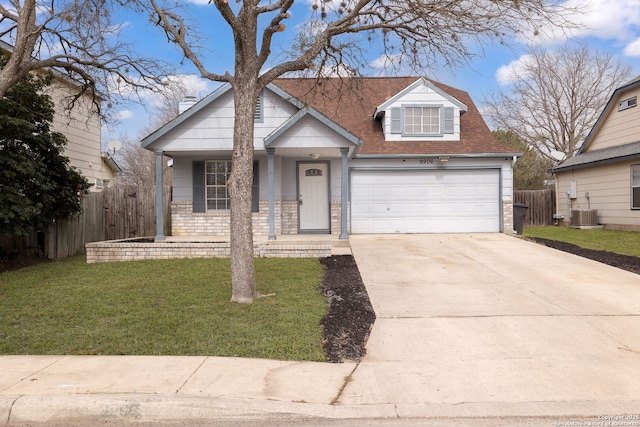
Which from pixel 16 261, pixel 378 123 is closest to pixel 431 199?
pixel 378 123

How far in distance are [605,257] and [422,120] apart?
752 centimetres

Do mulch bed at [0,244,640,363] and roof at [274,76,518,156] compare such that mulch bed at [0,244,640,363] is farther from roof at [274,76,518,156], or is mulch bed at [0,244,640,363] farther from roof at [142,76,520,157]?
roof at [274,76,518,156]

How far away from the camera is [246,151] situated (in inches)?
269

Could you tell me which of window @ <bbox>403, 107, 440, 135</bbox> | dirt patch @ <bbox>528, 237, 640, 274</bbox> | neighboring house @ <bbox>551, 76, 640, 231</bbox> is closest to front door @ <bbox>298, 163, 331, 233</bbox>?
window @ <bbox>403, 107, 440, 135</bbox>

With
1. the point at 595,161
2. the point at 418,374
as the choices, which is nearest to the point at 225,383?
the point at 418,374

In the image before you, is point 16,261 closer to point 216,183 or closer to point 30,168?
point 30,168

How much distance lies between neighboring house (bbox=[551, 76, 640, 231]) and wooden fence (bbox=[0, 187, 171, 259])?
55.5ft

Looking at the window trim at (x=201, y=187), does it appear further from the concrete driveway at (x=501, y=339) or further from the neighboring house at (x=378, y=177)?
the concrete driveway at (x=501, y=339)

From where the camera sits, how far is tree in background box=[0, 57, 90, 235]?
9719 mm

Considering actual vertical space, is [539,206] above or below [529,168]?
below

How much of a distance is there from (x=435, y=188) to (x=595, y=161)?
24.9 feet

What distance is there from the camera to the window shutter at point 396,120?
15609 millimetres

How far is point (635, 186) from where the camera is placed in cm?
1609

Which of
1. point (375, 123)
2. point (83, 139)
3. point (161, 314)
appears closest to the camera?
point (161, 314)
